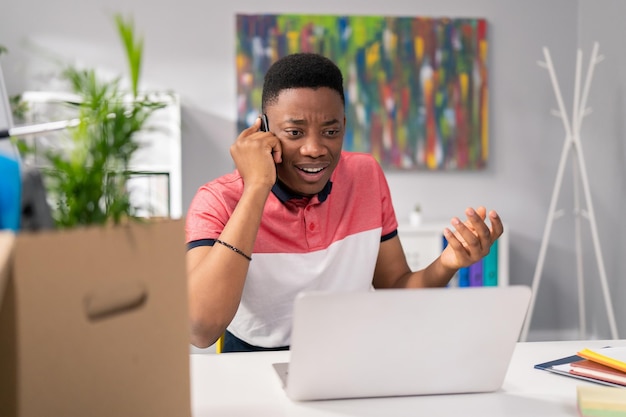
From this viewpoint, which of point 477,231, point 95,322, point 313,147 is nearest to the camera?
point 95,322

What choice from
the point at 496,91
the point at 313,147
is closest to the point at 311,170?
the point at 313,147

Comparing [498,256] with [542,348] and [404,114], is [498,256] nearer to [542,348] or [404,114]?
[404,114]

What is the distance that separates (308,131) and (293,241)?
252 mm

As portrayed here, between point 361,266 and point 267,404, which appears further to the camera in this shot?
point 361,266

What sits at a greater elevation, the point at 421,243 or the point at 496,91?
the point at 496,91

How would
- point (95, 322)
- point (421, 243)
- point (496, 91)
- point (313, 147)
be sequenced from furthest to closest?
point (496, 91), point (421, 243), point (313, 147), point (95, 322)

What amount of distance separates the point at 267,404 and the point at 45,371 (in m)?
0.43

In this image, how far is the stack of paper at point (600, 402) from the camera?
39.9 inches

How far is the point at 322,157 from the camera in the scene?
173cm

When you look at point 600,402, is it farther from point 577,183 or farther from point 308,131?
point 577,183

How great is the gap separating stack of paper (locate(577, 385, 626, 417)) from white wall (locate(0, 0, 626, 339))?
3091 mm

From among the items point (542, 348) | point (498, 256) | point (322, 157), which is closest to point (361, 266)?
point (322, 157)

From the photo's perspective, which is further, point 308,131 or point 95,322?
point 308,131

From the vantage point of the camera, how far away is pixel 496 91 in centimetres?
436
